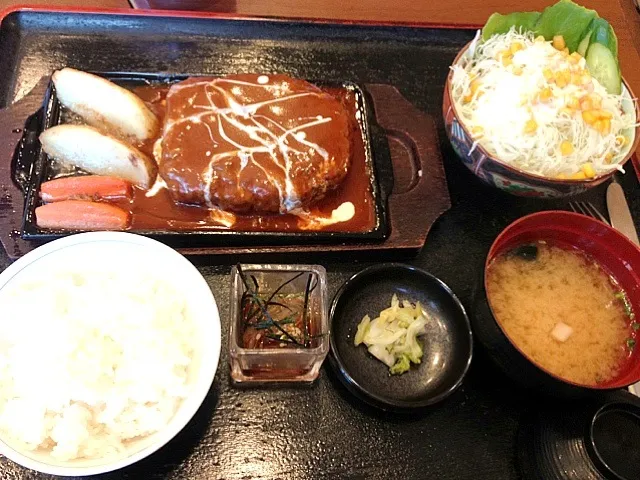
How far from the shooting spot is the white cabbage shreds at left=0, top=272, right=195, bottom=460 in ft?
5.12

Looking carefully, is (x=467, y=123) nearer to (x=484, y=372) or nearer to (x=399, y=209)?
(x=399, y=209)

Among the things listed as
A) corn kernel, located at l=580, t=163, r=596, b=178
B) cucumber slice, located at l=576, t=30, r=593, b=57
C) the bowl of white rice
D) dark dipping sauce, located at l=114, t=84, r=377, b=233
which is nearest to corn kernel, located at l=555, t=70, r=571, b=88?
cucumber slice, located at l=576, t=30, r=593, b=57

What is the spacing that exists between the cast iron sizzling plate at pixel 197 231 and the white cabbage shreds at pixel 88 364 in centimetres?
31

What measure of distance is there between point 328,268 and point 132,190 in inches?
33.6

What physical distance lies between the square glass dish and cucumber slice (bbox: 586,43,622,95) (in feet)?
4.91

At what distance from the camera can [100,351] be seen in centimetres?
166

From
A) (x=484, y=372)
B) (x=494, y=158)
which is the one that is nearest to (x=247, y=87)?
(x=494, y=158)

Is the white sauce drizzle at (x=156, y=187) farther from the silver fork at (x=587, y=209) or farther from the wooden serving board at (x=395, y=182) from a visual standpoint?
the silver fork at (x=587, y=209)

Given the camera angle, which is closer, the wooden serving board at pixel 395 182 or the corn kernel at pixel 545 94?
the wooden serving board at pixel 395 182

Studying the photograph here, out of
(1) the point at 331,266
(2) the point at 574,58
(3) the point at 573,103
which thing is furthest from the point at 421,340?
(2) the point at 574,58

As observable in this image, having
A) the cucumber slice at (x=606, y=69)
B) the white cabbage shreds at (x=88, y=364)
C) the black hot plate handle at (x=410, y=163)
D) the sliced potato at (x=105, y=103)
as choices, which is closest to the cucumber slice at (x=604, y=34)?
the cucumber slice at (x=606, y=69)

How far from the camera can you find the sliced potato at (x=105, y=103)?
224 cm

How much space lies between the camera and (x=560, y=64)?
2.30 meters

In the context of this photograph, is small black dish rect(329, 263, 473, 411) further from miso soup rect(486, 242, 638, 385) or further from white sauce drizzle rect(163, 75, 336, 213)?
white sauce drizzle rect(163, 75, 336, 213)
